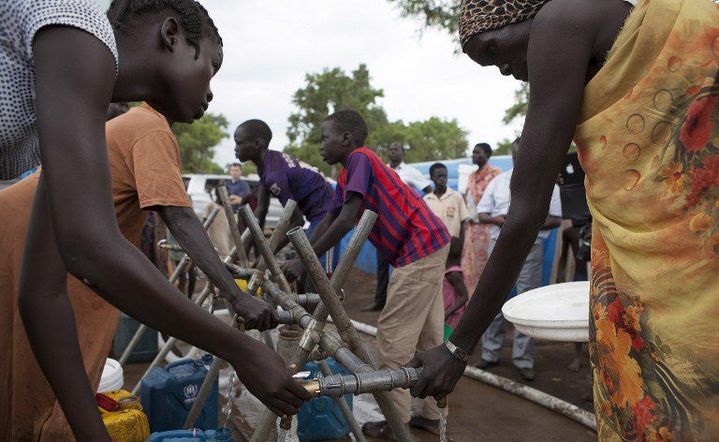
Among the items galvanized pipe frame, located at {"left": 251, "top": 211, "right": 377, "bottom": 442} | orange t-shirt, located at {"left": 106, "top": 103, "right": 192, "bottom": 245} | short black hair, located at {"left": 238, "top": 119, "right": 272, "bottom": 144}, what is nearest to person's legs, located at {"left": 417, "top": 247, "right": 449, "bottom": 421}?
galvanized pipe frame, located at {"left": 251, "top": 211, "right": 377, "bottom": 442}

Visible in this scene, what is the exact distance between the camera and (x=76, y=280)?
2.04 metres

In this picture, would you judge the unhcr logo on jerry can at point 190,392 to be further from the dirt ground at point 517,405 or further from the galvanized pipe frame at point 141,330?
the dirt ground at point 517,405

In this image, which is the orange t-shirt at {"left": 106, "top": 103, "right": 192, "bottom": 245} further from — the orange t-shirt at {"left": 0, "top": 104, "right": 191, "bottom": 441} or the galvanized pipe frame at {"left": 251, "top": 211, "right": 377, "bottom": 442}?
the galvanized pipe frame at {"left": 251, "top": 211, "right": 377, "bottom": 442}

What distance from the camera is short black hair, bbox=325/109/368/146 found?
13.6 feet

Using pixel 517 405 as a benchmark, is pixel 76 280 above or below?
above

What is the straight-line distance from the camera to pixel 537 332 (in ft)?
6.07

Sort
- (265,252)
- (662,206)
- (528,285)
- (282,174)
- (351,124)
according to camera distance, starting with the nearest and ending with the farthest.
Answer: (662,206) → (265,252) → (351,124) → (528,285) → (282,174)

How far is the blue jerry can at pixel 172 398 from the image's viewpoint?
315 centimetres

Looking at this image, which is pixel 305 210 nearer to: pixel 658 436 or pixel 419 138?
pixel 658 436

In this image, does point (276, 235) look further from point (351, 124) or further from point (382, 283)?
point (382, 283)

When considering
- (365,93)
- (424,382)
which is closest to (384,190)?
(424,382)

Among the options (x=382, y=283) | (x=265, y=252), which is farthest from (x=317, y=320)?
(x=382, y=283)

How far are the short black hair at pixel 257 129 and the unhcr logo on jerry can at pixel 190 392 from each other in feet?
8.34

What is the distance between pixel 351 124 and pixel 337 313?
2.45m
